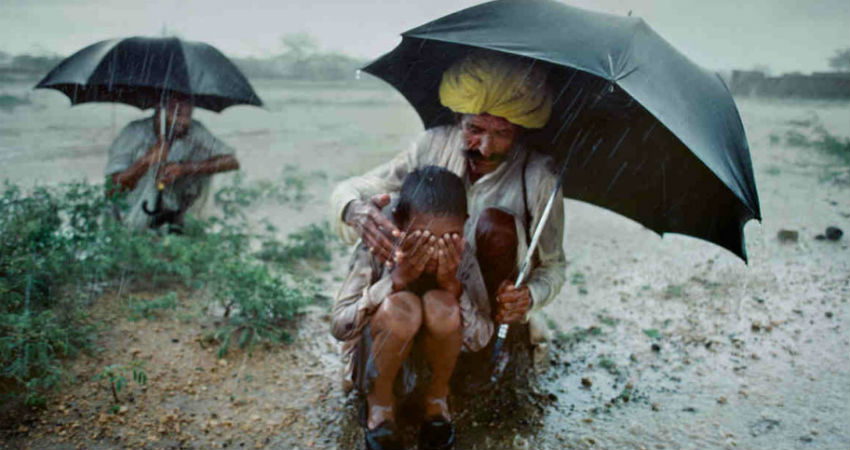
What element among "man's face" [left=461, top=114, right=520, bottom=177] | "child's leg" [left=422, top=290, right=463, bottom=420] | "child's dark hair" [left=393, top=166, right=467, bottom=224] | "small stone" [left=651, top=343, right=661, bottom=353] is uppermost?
"man's face" [left=461, top=114, right=520, bottom=177]

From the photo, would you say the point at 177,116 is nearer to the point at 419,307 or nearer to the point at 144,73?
the point at 144,73

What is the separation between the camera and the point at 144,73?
430cm

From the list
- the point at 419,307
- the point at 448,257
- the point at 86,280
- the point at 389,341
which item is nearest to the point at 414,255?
the point at 448,257

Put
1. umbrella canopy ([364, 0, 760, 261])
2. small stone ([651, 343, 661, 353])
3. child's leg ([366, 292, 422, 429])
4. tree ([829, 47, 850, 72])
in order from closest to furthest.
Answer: umbrella canopy ([364, 0, 760, 261])
child's leg ([366, 292, 422, 429])
small stone ([651, 343, 661, 353])
tree ([829, 47, 850, 72])

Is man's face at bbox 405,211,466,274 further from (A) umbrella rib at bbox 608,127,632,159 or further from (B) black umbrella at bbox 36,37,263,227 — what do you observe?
(B) black umbrella at bbox 36,37,263,227

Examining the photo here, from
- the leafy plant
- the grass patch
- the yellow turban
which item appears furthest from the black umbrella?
the yellow turban

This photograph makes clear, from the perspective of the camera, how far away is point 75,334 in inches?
126

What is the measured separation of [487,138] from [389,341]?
108cm

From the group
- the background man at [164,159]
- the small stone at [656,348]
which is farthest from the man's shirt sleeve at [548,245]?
the background man at [164,159]

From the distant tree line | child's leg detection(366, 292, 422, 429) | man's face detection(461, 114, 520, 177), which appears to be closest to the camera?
child's leg detection(366, 292, 422, 429)

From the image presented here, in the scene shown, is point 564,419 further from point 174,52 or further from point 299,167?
point 299,167

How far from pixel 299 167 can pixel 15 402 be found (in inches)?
233

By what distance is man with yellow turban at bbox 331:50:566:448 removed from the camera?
2639 millimetres

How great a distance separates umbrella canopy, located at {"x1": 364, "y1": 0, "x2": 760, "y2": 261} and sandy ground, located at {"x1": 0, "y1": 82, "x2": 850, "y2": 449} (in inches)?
38.9
